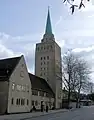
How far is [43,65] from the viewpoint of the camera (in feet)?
257

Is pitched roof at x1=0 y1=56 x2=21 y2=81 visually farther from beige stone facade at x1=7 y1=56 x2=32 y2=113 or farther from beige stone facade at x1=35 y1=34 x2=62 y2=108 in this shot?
beige stone facade at x1=35 y1=34 x2=62 y2=108

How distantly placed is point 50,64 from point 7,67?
3039 centimetres

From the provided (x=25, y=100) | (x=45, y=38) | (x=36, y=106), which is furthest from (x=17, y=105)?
Result: (x=45, y=38)

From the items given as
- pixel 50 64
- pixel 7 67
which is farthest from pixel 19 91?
pixel 50 64

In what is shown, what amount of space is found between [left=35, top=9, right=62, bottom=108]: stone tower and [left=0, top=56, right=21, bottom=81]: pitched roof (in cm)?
2517

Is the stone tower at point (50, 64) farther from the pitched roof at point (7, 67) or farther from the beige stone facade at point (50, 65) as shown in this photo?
the pitched roof at point (7, 67)

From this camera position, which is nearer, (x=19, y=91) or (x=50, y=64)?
(x=19, y=91)

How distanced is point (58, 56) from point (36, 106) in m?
25.7

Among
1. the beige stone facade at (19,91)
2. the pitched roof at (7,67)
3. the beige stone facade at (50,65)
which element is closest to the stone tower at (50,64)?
the beige stone facade at (50,65)

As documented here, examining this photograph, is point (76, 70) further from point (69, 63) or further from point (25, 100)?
point (25, 100)

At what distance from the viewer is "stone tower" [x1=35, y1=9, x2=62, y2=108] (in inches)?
2968

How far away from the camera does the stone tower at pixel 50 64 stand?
75387 mm

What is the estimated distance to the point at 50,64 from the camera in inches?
3041

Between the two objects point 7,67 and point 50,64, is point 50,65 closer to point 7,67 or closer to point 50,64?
point 50,64
